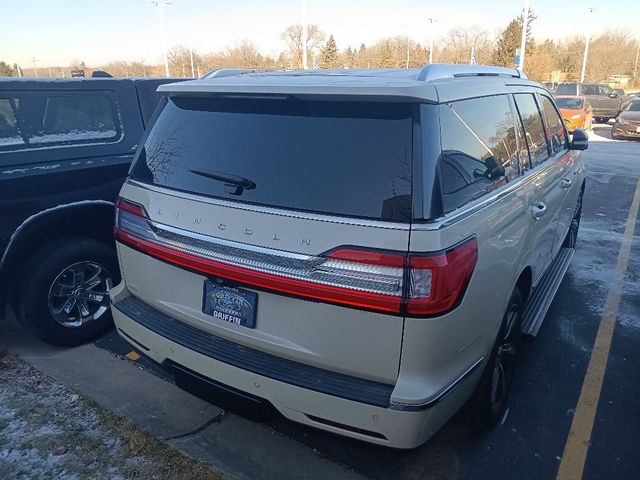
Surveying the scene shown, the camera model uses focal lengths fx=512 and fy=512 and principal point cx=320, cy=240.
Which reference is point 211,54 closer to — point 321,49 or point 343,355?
point 321,49

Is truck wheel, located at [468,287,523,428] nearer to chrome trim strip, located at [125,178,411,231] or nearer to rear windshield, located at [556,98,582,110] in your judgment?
chrome trim strip, located at [125,178,411,231]

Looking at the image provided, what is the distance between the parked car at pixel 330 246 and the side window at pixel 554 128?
5.37 ft

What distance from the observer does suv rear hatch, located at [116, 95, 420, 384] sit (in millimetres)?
1988

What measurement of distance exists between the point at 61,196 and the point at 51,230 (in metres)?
0.26

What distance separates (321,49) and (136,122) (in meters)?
67.9

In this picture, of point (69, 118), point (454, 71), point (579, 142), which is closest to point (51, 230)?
point (69, 118)

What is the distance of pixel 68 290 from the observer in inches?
153

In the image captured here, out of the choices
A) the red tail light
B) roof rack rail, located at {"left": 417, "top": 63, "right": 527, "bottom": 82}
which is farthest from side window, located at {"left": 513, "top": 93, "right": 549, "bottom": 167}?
the red tail light

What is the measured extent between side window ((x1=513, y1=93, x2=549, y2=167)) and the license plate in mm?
2249

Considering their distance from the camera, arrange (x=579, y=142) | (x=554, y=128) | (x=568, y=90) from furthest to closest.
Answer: (x=568, y=90) → (x=579, y=142) → (x=554, y=128)

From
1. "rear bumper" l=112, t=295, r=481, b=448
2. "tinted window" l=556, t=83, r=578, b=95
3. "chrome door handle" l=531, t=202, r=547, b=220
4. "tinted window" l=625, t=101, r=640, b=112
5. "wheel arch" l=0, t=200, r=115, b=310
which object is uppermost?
"tinted window" l=556, t=83, r=578, b=95

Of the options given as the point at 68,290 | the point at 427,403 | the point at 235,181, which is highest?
the point at 235,181

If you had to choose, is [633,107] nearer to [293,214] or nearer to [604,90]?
[604,90]

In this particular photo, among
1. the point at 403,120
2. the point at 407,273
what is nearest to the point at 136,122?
the point at 403,120
